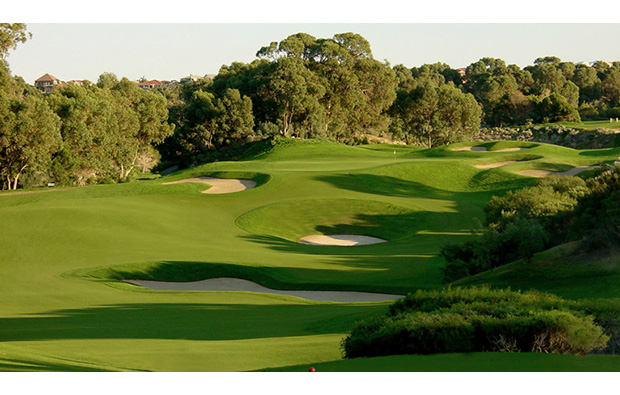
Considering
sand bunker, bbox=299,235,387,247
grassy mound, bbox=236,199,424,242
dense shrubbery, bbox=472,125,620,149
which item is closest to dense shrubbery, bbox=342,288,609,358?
sand bunker, bbox=299,235,387,247

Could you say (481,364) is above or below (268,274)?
above

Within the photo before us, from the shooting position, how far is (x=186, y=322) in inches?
626

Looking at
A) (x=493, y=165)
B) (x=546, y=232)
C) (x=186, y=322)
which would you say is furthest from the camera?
(x=493, y=165)

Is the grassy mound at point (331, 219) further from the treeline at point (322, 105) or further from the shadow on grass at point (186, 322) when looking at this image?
the treeline at point (322, 105)

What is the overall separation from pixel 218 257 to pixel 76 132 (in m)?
40.4

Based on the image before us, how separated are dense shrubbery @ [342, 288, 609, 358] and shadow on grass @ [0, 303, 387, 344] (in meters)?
3.47

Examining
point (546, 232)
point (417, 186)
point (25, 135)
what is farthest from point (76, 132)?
point (546, 232)

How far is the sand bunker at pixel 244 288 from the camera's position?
835 inches

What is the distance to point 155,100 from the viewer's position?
7956 cm

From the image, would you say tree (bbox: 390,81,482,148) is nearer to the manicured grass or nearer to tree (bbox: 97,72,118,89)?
tree (bbox: 97,72,118,89)

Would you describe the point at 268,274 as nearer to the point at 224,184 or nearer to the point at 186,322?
the point at 186,322

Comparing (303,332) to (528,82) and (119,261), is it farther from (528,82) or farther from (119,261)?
(528,82)

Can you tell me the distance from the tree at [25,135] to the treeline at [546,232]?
123ft

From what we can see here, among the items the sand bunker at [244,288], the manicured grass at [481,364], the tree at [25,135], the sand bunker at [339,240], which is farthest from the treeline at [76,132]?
the manicured grass at [481,364]
